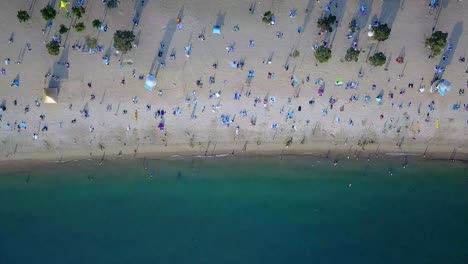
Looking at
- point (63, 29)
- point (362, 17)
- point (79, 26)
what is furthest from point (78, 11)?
point (362, 17)

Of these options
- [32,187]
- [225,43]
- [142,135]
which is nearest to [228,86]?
[225,43]

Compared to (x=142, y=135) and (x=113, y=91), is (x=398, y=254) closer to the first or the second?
(x=142, y=135)

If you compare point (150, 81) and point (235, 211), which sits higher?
point (150, 81)

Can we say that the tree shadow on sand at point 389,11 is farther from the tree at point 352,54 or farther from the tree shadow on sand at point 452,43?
the tree shadow on sand at point 452,43

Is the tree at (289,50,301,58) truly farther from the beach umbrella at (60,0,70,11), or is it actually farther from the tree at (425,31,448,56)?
A: the beach umbrella at (60,0,70,11)

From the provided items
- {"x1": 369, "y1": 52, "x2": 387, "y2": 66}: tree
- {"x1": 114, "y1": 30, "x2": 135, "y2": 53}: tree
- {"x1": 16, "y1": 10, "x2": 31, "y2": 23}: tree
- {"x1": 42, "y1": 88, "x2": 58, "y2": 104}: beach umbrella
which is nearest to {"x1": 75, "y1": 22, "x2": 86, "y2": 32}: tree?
{"x1": 114, "y1": 30, "x2": 135, "y2": 53}: tree

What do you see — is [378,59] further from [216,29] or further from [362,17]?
[216,29]

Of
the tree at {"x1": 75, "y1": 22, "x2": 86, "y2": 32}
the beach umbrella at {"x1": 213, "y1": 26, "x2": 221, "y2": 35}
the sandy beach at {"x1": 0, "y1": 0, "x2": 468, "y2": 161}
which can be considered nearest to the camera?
the tree at {"x1": 75, "y1": 22, "x2": 86, "y2": 32}
